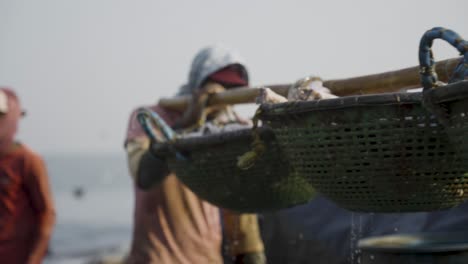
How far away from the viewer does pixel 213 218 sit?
4320 mm

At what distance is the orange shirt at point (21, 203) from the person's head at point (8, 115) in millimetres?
124

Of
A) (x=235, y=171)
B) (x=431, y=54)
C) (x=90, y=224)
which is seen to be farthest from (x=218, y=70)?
(x=90, y=224)

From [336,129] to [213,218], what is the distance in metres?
2.26

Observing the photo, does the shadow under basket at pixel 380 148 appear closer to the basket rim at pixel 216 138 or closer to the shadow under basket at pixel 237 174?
the basket rim at pixel 216 138

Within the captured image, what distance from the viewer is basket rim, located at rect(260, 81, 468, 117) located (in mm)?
1839

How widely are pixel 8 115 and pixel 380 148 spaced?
384 cm

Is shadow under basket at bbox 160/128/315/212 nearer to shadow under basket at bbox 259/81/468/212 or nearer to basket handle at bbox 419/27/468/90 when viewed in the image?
shadow under basket at bbox 259/81/468/212

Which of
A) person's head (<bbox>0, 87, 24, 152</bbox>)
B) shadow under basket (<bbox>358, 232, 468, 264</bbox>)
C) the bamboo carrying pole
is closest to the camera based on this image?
the bamboo carrying pole

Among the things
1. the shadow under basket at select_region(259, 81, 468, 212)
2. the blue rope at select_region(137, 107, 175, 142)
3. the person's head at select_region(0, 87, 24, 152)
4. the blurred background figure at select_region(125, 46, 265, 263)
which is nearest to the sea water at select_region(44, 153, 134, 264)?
the person's head at select_region(0, 87, 24, 152)

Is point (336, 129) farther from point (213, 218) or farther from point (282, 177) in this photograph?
point (213, 218)

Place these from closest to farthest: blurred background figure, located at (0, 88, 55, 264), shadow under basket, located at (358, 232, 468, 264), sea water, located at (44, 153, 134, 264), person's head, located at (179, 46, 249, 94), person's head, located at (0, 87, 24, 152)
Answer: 1. shadow under basket, located at (358, 232, 468, 264)
2. person's head, located at (179, 46, 249, 94)
3. blurred background figure, located at (0, 88, 55, 264)
4. person's head, located at (0, 87, 24, 152)
5. sea water, located at (44, 153, 134, 264)

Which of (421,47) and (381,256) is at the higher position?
(421,47)

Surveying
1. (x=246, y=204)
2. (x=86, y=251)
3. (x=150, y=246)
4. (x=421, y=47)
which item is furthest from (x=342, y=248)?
(x=86, y=251)

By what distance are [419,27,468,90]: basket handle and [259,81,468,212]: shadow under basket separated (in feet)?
0.13
